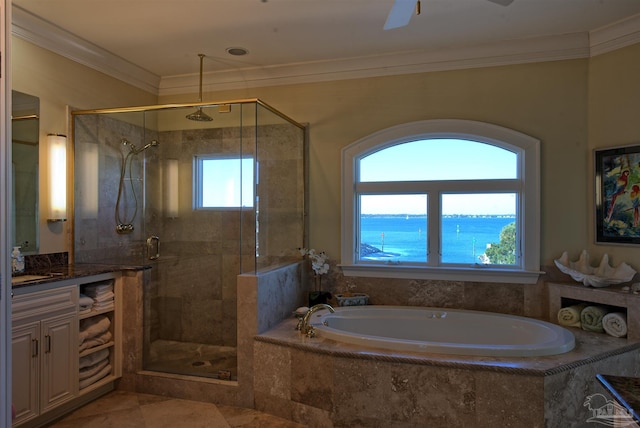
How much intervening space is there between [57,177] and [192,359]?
174 centimetres

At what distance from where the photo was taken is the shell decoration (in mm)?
3146

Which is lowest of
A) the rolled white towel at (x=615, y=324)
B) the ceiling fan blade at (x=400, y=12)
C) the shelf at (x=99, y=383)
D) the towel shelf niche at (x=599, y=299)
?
the shelf at (x=99, y=383)

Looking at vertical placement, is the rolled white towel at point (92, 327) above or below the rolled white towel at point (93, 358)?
above

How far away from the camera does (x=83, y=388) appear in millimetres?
3104

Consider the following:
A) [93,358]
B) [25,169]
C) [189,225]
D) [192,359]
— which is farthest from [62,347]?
[189,225]

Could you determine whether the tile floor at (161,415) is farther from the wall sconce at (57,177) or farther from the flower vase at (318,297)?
the wall sconce at (57,177)

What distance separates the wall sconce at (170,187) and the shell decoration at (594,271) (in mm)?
3161

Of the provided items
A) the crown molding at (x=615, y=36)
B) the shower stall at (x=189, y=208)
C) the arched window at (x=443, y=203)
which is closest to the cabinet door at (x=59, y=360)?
the shower stall at (x=189, y=208)

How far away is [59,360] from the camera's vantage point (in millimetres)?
2865

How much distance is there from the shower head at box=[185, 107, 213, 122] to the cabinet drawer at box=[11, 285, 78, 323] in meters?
1.57

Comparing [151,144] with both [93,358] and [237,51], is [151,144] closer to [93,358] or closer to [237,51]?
[237,51]

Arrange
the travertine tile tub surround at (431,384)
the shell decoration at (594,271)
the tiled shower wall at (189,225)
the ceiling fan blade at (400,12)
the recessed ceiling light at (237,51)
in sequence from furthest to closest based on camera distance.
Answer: the recessed ceiling light at (237,51), the tiled shower wall at (189,225), the shell decoration at (594,271), the travertine tile tub surround at (431,384), the ceiling fan blade at (400,12)

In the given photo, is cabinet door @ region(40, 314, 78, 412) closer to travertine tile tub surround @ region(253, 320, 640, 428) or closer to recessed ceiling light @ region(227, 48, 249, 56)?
travertine tile tub surround @ region(253, 320, 640, 428)

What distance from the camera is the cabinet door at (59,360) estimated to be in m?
2.76
